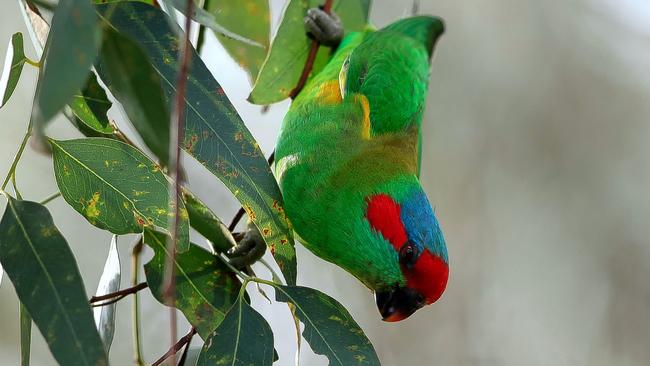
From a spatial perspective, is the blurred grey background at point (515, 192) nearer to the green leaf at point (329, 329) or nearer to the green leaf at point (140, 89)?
the green leaf at point (329, 329)

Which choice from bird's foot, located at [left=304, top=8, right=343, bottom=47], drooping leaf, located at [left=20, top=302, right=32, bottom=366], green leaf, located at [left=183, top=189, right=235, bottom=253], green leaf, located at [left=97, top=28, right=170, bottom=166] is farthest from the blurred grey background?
green leaf, located at [left=97, top=28, right=170, bottom=166]

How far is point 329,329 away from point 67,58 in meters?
0.96

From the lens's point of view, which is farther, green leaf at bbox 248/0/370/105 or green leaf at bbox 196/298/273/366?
green leaf at bbox 248/0/370/105

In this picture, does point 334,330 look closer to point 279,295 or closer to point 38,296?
point 279,295

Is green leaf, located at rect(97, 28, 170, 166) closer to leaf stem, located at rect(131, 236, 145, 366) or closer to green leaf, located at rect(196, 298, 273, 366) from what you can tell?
green leaf, located at rect(196, 298, 273, 366)

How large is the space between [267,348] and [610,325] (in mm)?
5103

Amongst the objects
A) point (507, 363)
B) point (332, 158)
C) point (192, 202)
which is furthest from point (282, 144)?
point (507, 363)

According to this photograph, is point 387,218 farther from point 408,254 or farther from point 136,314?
point 136,314

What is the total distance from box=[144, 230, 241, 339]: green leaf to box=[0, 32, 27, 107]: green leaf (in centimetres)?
40

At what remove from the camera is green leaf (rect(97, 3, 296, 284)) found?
1478 mm

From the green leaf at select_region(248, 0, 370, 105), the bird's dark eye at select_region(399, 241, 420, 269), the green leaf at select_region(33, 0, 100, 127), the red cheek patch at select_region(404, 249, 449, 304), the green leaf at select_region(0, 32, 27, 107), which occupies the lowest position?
the red cheek patch at select_region(404, 249, 449, 304)

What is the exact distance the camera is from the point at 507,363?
241 inches

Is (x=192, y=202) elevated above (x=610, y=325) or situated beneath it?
elevated above

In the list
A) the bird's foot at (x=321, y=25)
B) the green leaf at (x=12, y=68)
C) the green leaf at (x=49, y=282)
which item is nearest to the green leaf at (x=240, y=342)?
the green leaf at (x=49, y=282)
